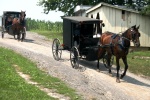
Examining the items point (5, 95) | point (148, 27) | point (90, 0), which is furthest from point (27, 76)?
point (90, 0)

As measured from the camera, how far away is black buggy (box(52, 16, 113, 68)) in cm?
1650

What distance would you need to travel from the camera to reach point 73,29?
17328 mm

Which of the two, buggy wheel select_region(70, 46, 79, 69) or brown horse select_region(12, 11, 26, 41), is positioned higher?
brown horse select_region(12, 11, 26, 41)

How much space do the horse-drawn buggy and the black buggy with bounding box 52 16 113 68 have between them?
10.5 metres

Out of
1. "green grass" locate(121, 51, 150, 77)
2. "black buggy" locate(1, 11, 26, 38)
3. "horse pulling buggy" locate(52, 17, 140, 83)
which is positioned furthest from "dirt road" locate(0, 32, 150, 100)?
"black buggy" locate(1, 11, 26, 38)

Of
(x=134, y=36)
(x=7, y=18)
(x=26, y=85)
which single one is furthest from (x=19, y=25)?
(x=26, y=85)

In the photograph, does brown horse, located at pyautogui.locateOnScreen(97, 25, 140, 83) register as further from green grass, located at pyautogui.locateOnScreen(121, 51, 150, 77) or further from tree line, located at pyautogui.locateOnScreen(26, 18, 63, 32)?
tree line, located at pyautogui.locateOnScreen(26, 18, 63, 32)

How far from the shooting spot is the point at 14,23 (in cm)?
2797

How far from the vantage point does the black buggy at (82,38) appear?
54.1 feet

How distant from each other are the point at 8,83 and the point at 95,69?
6.69m

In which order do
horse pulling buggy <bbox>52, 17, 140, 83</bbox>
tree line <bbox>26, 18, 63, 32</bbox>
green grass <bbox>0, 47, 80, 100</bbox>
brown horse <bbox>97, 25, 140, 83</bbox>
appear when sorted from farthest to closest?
tree line <bbox>26, 18, 63, 32</bbox>, horse pulling buggy <bbox>52, 17, 140, 83</bbox>, brown horse <bbox>97, 25, 140, 83</bbox>, green grass <bbox>0, 47, 80, 100</bbox>

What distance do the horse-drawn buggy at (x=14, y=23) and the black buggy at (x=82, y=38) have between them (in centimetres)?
1050

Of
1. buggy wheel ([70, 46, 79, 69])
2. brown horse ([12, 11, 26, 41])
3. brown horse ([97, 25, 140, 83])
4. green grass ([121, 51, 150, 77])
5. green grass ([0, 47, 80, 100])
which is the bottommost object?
green grass ([121, 51, 150, 77])

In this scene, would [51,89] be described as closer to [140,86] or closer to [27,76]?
[27,76]
